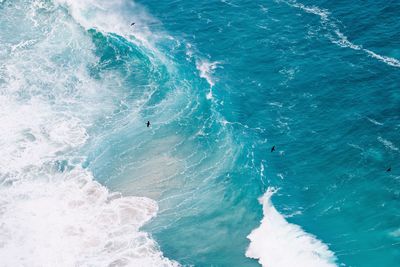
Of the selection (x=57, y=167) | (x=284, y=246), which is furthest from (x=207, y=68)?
(x=284, y=246)

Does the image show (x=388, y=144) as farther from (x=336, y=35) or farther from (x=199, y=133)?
(x=199, y=133)

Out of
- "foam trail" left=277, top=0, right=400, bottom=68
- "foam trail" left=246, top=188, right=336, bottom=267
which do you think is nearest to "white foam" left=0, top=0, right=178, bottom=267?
"foam trail" left=246, top=188, right=336, bottom=267

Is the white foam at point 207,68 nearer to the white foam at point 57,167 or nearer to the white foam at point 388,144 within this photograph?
the white foam at point 57,167

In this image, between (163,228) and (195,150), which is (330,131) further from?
(163,228)

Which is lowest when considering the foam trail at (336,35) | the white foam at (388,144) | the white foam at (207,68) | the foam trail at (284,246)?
the foam trail at (284,246)

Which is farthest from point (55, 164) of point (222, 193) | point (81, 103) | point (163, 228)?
point (222, 193)

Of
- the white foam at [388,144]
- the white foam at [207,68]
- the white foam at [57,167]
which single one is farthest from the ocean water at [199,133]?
the white foam at [207,68]
